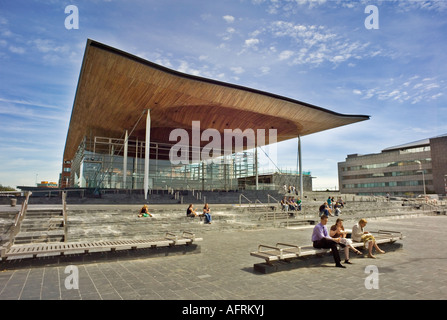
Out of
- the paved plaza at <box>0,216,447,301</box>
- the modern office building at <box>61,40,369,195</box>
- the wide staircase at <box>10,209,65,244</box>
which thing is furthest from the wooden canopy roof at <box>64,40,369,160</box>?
the paved plaza at <box>0,216,447,301</box>

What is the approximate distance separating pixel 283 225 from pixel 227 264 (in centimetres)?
893

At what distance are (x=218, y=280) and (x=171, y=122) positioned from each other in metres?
22.3

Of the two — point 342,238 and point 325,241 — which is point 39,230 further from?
point 342,238

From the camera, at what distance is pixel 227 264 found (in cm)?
650

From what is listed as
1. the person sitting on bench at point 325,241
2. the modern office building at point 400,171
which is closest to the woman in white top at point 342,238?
the person sitting on bench at point 325,241

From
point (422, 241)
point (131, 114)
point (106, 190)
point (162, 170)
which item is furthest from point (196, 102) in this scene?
point (422, 241)

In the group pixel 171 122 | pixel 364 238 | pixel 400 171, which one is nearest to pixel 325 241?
pixel 364 238

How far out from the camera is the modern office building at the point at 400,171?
62.9 meters

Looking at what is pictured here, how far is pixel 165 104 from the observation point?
21.3 metres

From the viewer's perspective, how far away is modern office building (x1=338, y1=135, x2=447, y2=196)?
62938mm

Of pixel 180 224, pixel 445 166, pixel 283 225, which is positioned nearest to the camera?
pixel 180 224

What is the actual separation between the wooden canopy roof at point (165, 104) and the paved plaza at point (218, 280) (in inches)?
494

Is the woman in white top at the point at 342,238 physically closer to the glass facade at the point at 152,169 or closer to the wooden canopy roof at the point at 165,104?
the wooden canopy roof at the point at 165,104
